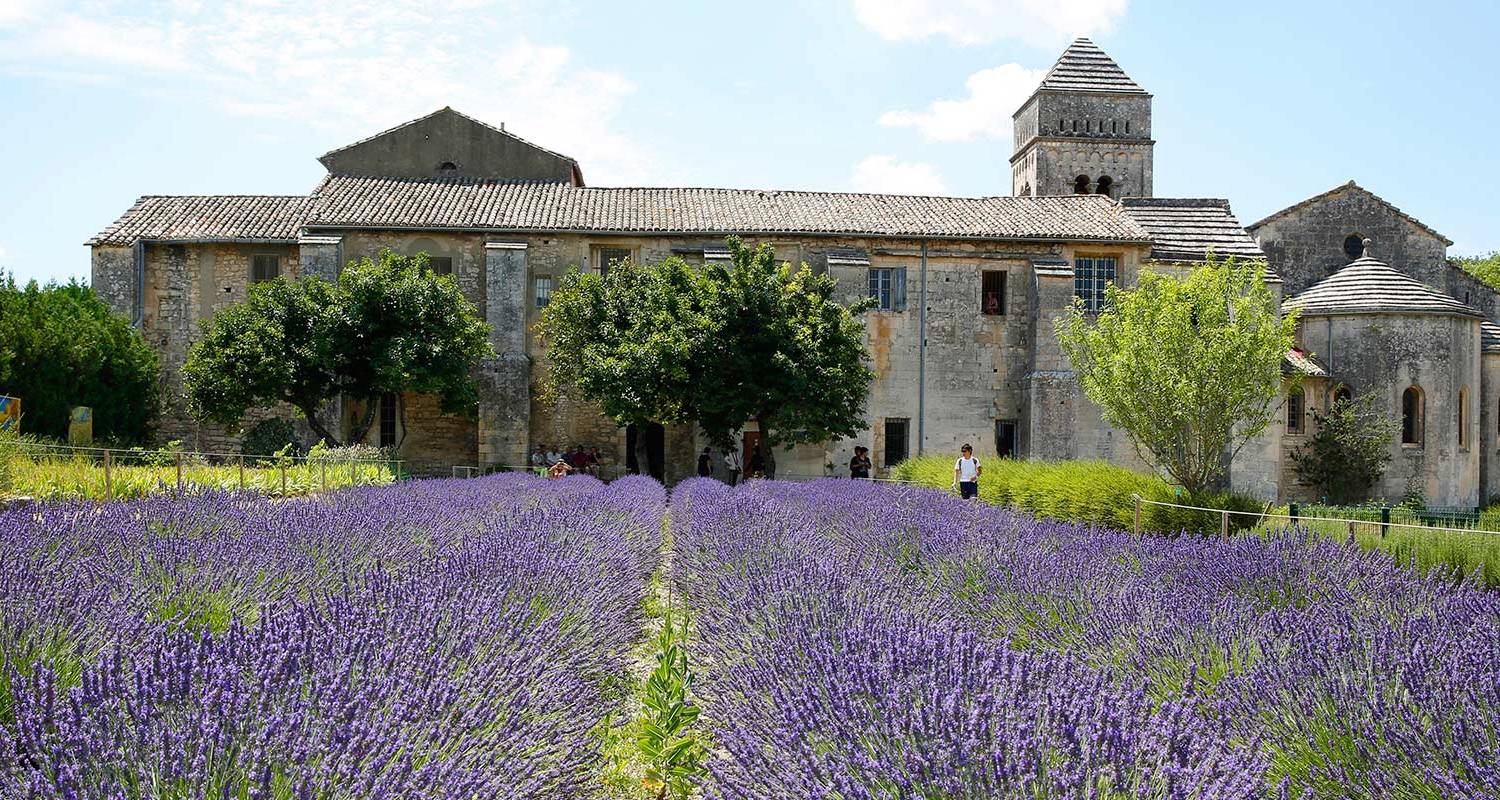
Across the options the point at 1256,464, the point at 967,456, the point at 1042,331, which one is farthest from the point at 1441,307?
the point at 967,456

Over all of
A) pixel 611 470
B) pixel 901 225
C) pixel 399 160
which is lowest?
pixel 611 470

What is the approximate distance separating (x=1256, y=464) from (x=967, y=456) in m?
13.2

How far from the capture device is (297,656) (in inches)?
114

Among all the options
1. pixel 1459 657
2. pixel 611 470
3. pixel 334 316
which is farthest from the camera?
pixel 611 470

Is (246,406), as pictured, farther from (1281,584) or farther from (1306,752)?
(1306,752)

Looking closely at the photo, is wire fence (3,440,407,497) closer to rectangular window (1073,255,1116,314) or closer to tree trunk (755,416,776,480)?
tree trunk (755,416,776,480)

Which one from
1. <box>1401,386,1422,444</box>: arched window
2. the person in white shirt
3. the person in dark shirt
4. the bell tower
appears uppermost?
the bell tower

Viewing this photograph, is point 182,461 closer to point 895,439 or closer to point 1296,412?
point 895,439

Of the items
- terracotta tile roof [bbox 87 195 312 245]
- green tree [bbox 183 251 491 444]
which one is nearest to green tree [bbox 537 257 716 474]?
green tree [bbox 183 251 491 444]

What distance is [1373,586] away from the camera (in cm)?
543

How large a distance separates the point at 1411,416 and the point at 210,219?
28.6 metres

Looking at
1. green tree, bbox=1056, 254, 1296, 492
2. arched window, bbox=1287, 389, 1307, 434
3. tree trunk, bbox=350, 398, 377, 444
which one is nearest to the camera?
green tree, bbox=1056, 254, 1296, 492

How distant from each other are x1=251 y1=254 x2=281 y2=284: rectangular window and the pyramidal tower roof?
25.1 m

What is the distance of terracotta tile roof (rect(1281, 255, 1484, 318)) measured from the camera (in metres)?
25.3
